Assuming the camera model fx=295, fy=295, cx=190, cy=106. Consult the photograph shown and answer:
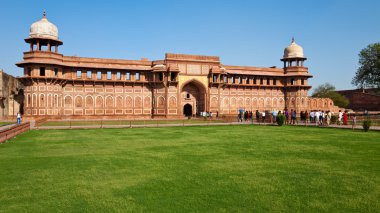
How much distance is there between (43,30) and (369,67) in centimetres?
4186

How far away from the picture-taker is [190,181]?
18.5ft

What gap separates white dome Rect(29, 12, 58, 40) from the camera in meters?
30.2

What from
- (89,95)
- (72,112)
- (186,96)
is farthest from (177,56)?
(72,112)

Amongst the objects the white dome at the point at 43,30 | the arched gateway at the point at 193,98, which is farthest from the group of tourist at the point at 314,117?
the white dome at the point at 43,30

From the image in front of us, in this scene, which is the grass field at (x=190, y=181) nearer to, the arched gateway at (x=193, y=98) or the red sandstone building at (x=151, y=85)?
the red sandstone building at (x=151, y=85)

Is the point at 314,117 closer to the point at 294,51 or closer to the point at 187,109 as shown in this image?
the point at 187,109

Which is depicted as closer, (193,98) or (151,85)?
(151,85)

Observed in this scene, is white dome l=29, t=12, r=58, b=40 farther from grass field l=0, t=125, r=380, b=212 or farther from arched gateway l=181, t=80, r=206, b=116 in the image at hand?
grass field l=0, t=125, r=380, b=212

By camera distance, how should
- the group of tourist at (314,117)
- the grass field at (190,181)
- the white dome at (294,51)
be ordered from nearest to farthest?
1. the grass field at (190,181)
2. the group of tourist at (314,117)
3. the white dome at (294,51)

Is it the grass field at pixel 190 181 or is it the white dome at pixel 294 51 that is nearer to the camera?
the grass field at pixel 190 181

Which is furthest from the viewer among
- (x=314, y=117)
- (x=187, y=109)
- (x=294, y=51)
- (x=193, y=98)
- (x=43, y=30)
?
(x=294, y=51)

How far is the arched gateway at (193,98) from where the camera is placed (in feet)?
121

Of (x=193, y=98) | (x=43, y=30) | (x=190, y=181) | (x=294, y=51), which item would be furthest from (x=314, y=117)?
(x=43, y=30)

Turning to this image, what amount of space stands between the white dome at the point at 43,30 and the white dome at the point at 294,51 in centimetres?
2922
